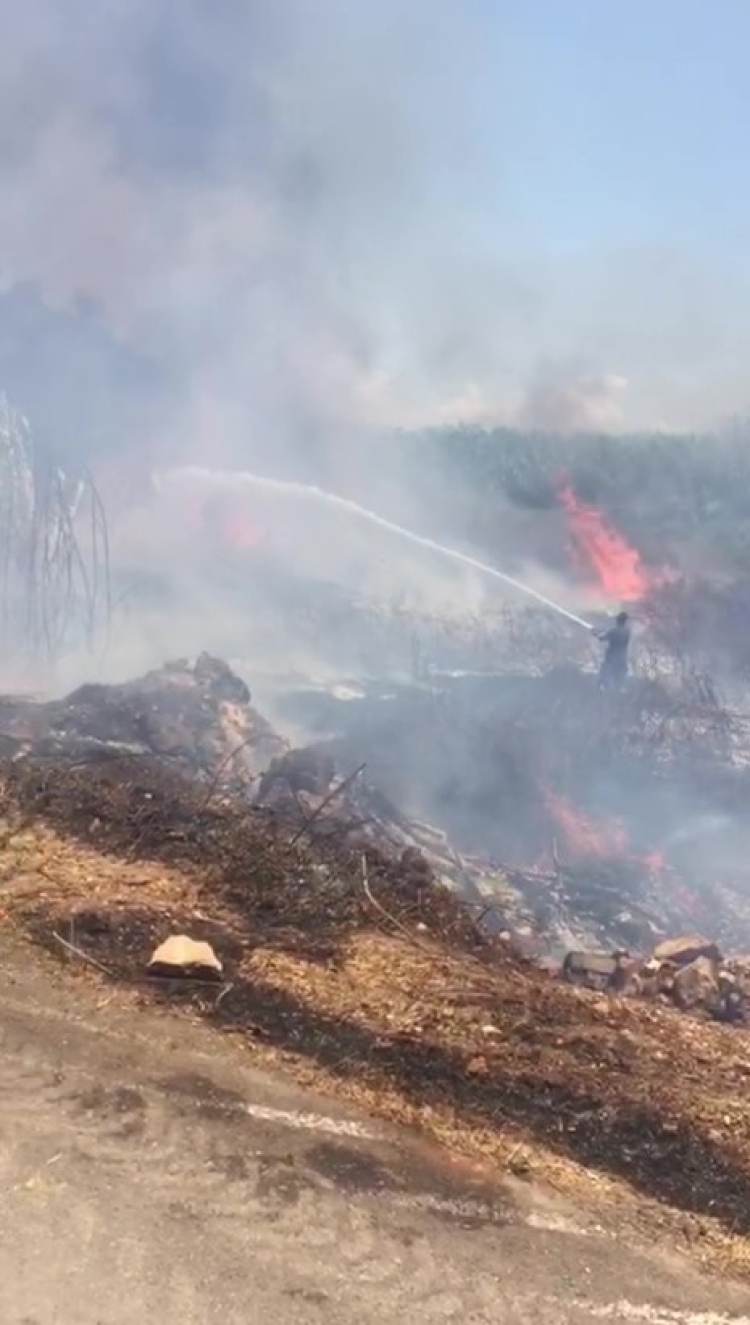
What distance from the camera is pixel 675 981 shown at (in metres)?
7.98

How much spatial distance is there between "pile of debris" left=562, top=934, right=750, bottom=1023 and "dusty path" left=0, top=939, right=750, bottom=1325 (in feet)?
11.0

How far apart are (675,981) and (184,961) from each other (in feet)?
13.2

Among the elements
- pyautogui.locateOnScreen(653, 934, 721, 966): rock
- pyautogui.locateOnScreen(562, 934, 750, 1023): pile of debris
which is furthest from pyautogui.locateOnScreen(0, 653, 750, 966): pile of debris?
pyautogui.locateOnScreen(562, 934, 750, 1023): pile of debris

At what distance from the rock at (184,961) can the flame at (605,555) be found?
28689 millimetres

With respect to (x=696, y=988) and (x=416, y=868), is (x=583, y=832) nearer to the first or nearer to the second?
(x=696, y=988)

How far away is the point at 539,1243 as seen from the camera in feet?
14.9

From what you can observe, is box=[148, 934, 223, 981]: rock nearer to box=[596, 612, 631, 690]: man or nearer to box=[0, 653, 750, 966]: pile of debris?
box=[0, 653, 750, 966]: pile of debris

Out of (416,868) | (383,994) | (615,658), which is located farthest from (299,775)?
(615,658)

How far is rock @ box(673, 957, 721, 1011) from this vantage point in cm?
782

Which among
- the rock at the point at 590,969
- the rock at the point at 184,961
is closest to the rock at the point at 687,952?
the rock at the point at 590,969

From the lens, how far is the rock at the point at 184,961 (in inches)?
244

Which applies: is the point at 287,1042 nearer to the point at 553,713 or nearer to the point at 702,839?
the point at 702,839

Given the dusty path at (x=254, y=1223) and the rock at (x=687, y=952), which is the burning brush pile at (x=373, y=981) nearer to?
the rock at (x=687, y=952)

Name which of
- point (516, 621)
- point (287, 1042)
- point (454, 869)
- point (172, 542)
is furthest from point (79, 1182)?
point (516, 621)
